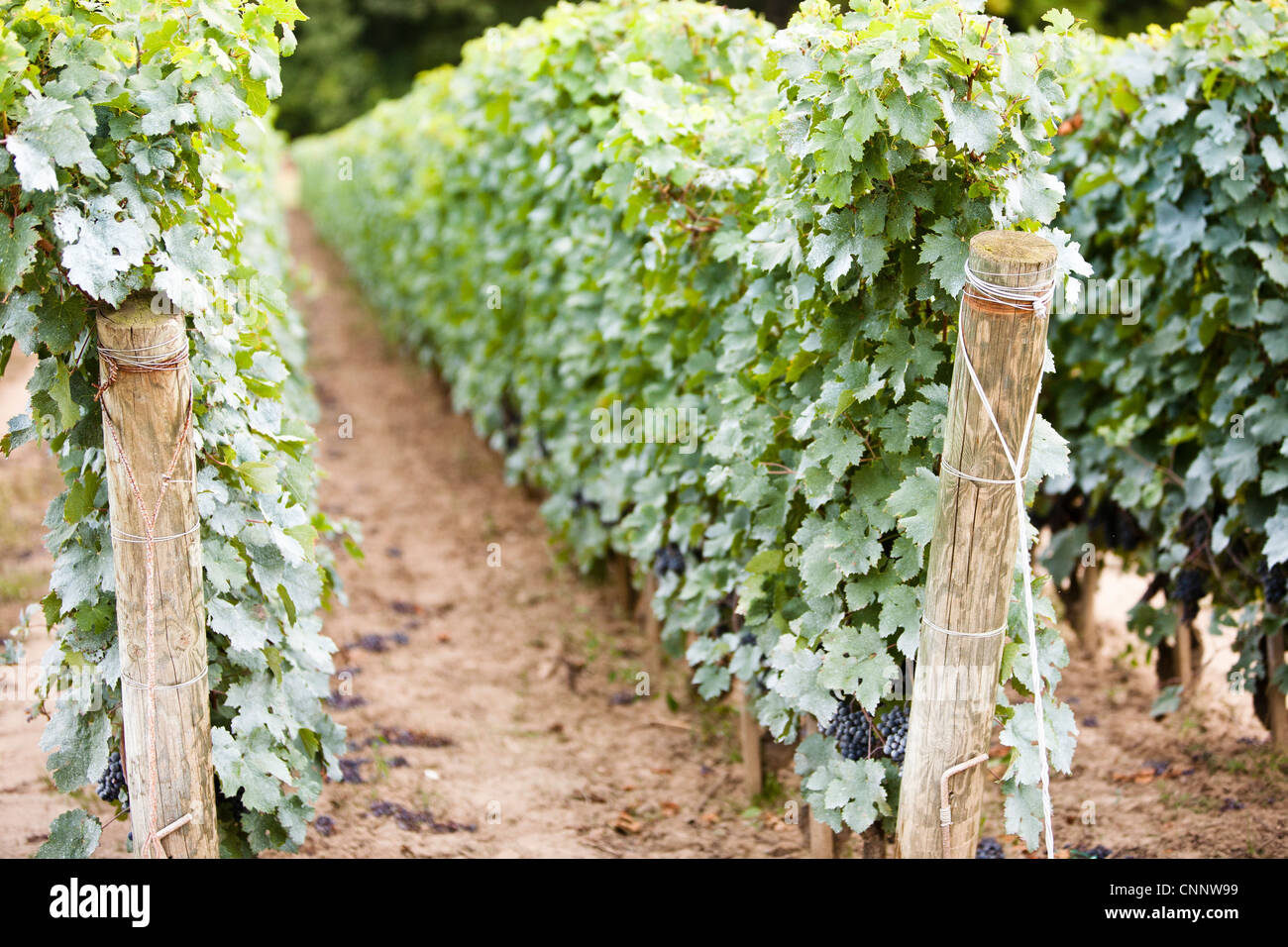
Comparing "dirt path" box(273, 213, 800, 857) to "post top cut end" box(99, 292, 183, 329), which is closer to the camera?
"post top cut end" box(99, 292, 183, 329)

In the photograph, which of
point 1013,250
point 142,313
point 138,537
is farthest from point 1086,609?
point 142,313

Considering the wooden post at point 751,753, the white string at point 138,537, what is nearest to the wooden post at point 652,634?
the wooden post at point 751,753

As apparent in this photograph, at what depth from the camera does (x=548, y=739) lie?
15.8 ft

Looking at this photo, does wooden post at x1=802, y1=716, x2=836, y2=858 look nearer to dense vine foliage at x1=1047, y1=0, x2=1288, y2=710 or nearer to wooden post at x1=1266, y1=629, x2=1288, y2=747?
dense vine foliage at x1=1047, y1=0, x2=1288, y2=710

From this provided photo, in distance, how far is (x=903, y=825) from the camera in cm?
263

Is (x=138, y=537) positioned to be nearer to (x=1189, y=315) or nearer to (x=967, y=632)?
(x=967, y=632)

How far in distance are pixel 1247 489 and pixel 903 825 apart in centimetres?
259

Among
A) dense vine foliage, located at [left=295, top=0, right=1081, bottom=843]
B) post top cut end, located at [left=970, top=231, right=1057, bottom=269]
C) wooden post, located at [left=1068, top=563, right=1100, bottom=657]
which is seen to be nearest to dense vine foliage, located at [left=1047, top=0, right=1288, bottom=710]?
wooden post, located at [left=1068, top=563, right=1100, bottom=657]

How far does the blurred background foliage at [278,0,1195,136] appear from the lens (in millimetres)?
39250

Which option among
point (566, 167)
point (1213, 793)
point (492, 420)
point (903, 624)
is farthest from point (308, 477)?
point (492, 420)

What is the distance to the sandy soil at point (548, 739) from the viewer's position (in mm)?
3959

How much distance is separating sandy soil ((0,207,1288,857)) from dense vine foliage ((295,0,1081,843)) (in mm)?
524

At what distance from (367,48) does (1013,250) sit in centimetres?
4365
